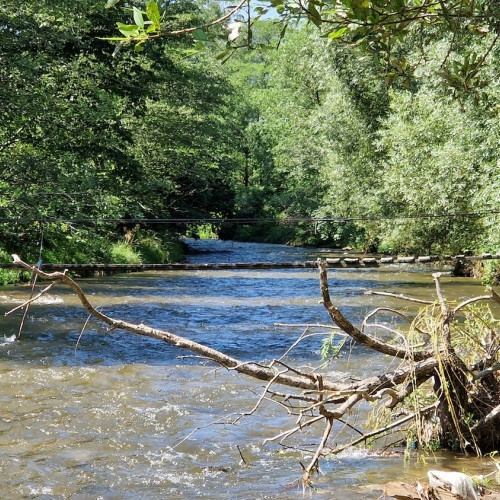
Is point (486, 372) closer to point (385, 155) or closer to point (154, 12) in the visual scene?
point (154, 12)

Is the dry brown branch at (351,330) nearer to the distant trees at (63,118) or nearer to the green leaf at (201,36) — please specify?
the green leaf at (201,36)

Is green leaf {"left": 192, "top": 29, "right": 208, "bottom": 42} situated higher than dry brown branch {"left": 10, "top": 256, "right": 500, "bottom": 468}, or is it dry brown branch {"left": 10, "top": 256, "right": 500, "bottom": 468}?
green leaf {"left": 192, "top": 29, "right": 208, "bottom": 42}

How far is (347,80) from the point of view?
27406mm

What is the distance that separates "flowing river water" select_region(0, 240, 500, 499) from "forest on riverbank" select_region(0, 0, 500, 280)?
6.64ft

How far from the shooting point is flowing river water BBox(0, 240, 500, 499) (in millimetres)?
5348

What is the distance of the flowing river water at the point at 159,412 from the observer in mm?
5348


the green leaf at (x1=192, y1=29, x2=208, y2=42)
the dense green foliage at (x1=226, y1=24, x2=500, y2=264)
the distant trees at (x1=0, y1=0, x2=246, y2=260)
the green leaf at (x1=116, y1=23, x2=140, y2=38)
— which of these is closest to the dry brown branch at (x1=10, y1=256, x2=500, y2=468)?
the green leaf at (x1=192, y1=29, x2=208, y2=42)

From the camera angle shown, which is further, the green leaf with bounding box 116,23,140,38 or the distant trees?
the distant trees

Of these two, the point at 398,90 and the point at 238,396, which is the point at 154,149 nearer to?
the point at 398,90

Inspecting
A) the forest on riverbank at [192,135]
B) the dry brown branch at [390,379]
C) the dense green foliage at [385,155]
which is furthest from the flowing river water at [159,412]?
the dense green foliage at [385,155]

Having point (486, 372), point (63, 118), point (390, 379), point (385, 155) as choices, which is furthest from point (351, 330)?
point (385, 155)

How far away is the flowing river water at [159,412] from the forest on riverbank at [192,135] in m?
2.03

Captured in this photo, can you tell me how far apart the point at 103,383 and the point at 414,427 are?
459cm

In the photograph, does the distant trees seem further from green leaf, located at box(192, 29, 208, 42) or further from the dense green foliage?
green leaf, located at box(192, 29, 208, 42)
